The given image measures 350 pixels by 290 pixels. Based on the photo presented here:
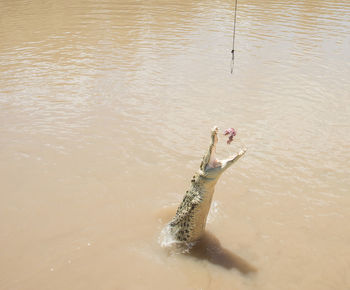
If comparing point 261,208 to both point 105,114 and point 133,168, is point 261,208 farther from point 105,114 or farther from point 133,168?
point 105,114

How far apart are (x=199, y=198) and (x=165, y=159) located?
1.58m

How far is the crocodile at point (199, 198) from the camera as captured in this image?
3.06m

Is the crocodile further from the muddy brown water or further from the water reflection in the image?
the muddy brown water

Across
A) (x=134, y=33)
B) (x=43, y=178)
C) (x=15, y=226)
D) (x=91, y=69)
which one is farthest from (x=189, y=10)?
(x=15, y=226)

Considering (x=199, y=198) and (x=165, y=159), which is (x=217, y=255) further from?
(x=165, y=159)

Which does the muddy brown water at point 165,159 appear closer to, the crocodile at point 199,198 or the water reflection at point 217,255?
the water reflection at point 217,255

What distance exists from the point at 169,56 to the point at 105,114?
342 centimetres

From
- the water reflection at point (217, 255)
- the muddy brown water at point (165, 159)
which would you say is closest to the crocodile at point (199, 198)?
the water reflection at point (217, 255)

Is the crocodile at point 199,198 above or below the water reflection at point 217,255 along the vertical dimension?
above

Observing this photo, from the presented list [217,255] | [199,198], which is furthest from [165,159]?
[217,255]

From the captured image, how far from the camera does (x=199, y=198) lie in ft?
10.6

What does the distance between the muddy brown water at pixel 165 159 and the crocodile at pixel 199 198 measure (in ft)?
0.68

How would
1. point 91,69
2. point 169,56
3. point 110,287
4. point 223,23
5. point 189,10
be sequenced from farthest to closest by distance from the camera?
point 189,10
point 223,23
point 169,56
point 91,69
point 110,287

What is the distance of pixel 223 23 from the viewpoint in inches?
460
